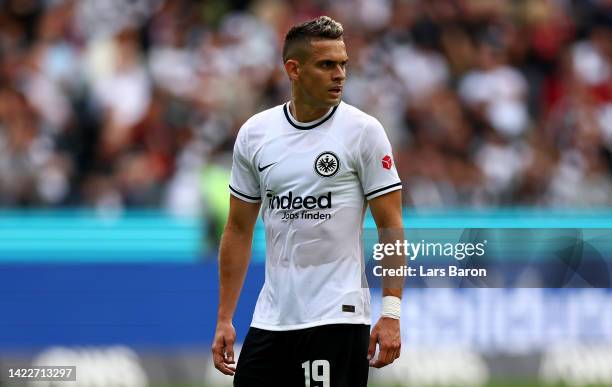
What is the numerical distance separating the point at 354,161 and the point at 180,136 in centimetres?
716

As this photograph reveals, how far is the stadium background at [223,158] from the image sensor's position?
31.6ft

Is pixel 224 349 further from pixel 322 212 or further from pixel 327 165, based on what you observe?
pixel 327 165

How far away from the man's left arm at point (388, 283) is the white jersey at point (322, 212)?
2.1 inches

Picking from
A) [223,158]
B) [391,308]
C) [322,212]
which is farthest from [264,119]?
[223,158]

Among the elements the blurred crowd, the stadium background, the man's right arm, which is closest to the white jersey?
the man's right arm

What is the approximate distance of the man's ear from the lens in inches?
218

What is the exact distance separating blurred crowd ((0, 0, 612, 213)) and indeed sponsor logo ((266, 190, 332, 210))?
552cm

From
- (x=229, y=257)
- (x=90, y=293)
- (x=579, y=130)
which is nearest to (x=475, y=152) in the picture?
(x=579, y=130)

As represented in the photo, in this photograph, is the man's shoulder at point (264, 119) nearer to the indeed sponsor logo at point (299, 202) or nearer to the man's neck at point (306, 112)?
the man's neck at point (306, 112)

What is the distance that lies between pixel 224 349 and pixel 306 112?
3.58 feet

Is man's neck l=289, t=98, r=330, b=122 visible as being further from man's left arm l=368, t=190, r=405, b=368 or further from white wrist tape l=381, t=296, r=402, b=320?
white wrist tape l=381, t=296, r=402, b=320

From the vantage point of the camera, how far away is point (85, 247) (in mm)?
9898

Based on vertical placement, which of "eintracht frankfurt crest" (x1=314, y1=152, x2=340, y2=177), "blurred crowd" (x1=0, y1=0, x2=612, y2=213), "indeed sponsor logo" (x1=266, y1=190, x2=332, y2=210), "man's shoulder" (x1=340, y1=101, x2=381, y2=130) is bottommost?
"indeed sponsor logo" (x1=266, y1=190, x2=332, y2=210)

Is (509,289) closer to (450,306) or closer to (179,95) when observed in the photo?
(450,306)
